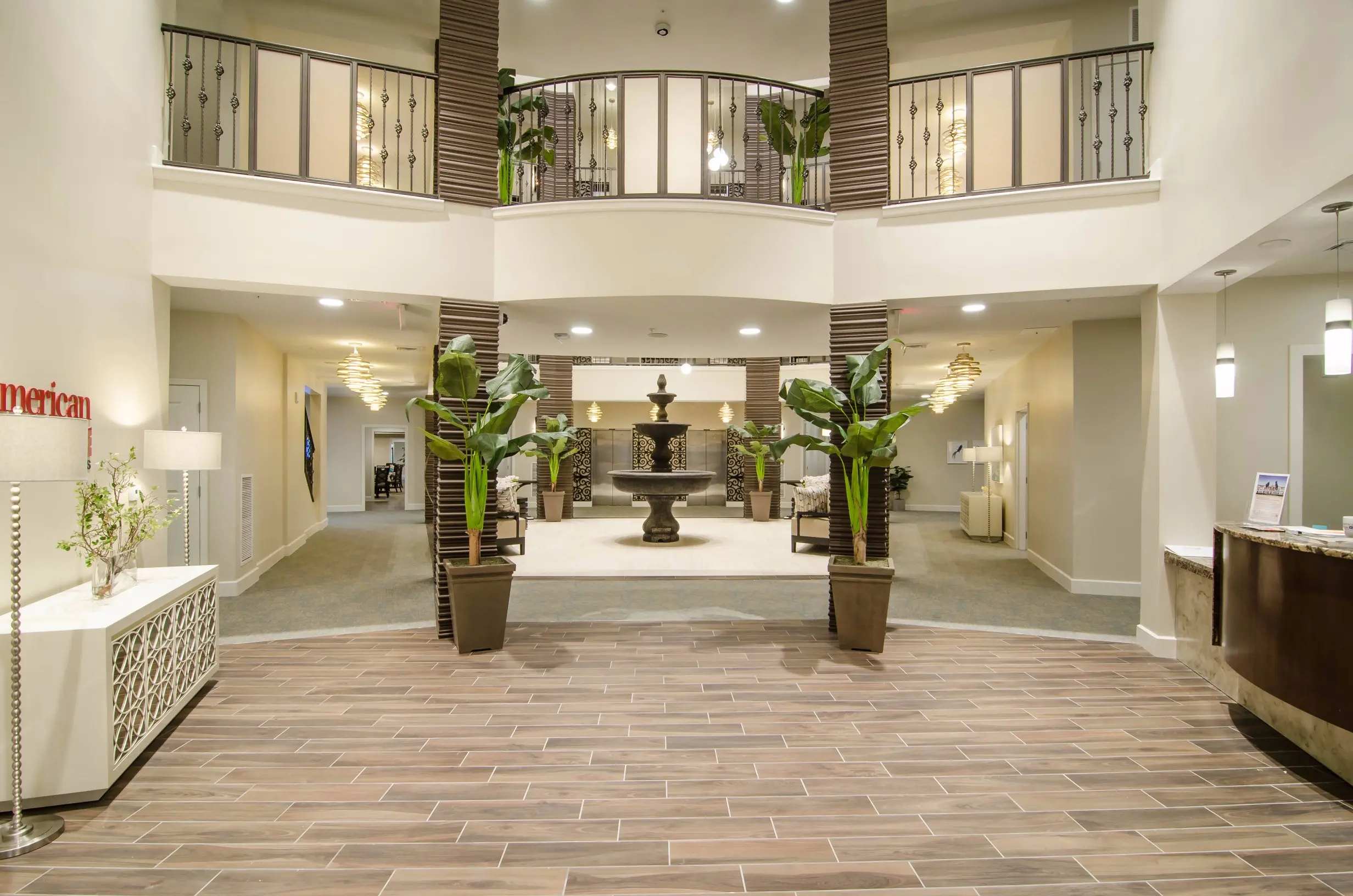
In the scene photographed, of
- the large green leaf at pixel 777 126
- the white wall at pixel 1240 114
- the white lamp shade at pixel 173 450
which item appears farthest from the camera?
the large green leaf at pixel 777 126

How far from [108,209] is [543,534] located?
26.5ft

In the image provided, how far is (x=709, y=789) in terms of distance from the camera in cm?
305

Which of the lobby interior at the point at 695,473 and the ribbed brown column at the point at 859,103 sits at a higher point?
the ribbed brown column at the point at 859,103

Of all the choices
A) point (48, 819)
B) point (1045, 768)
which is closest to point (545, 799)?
point (48, 819)

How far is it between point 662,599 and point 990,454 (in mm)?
7368

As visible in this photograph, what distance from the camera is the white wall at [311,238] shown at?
5.09 m

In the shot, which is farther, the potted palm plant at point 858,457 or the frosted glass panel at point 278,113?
the frosted glass panel at point 278,113

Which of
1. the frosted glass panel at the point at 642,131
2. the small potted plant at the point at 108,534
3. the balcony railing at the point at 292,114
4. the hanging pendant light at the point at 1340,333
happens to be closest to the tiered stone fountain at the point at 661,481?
the frosted glass panel at the point at 642,131

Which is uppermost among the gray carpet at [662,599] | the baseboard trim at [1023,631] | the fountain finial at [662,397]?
the fountain finial at [662,397]

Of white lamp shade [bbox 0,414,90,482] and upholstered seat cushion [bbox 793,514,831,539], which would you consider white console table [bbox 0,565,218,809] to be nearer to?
white lamp shade [bbox 0,414,90,482]

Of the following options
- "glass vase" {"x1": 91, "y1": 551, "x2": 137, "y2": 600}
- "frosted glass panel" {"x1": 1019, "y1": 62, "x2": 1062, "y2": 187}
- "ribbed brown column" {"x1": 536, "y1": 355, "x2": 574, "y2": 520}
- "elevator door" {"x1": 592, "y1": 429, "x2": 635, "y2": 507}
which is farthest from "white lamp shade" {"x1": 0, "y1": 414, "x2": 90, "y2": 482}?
"elevator door" {"x1": 592, "y1": 429, "x2": 635, "y2": 507}

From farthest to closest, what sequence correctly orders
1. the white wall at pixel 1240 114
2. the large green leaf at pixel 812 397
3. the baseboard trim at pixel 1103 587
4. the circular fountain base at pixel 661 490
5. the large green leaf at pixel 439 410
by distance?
Answer: the circular fountain base at pixel 661 490, the baseboard trim at pixel 1103 587, the large green leaf at pixel 812 397, the large green leaf at pixel 439 410, the white wall at pixel 1240 114

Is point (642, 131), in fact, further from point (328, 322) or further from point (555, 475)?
point (555, 475)

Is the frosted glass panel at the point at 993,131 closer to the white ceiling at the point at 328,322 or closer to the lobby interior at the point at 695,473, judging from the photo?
the lobby interior at the point at 695,473
